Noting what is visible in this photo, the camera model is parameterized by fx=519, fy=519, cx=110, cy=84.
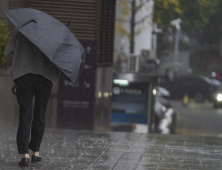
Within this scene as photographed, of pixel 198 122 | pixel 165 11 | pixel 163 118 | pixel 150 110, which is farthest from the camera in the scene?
pixel 198 122

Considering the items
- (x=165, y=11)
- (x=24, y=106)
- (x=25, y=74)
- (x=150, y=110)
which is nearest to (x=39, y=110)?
(x=24, y=106)

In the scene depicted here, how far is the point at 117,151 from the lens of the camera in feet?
22.0

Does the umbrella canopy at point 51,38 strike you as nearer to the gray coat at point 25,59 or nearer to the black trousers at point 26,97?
the gray coat at point 25,59

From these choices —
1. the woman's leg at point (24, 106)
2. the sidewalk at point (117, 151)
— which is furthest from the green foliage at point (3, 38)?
the woman's leg at point (24, 106)

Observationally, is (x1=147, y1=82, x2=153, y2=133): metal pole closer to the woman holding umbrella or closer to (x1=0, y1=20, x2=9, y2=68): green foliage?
(x1=0, y1=20, x2=9, y2=68): green foliage

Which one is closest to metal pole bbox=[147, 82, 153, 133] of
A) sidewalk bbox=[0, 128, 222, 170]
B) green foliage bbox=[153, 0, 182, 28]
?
green foliage bbox=[153, 0, 182, 28]

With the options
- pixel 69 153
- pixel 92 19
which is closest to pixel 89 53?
pixel 92 19

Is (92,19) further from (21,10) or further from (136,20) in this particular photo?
(136,20)

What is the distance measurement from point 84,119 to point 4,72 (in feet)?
6.24

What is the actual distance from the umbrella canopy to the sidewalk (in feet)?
3.44

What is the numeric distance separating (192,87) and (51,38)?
1020 inches

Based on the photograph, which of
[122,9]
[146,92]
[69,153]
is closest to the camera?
[69,153]

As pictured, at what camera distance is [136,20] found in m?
19.1

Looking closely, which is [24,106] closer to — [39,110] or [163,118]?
[39,110]
